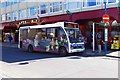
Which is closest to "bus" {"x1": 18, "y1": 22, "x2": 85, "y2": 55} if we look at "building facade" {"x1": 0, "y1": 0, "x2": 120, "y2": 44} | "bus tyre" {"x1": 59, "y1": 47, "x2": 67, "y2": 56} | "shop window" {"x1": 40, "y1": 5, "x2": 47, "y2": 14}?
"bus tyre" {"x1": 59, "y1": 47, "x2": 67, "y2": 56}

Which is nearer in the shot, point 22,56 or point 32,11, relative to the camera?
point 22,56

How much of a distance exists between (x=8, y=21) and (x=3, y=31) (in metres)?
4.14

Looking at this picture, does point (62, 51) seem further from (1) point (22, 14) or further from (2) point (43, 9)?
(1) point (22, 14)

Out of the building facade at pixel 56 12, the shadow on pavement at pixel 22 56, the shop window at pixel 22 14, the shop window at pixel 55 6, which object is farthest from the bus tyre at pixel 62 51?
the shop window at pixel 22 14

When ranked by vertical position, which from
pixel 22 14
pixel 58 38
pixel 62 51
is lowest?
pixel 62 51

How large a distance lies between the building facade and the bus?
16.8 feet

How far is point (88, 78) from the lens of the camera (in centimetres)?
824

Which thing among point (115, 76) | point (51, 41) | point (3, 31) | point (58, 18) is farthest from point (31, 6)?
point (115, 76)

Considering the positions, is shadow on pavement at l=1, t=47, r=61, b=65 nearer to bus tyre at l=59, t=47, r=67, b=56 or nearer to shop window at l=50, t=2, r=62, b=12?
bus tyre at l=59, t=47, r=67, b=56

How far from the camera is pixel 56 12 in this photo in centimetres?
2795

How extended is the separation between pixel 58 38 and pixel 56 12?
35.6 feet

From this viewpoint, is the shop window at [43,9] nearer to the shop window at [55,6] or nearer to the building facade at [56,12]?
the building facade at [56,12]

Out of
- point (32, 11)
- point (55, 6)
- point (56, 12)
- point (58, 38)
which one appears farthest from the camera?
point (32, 11)

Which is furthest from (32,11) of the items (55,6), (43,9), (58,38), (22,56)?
(22,56)
